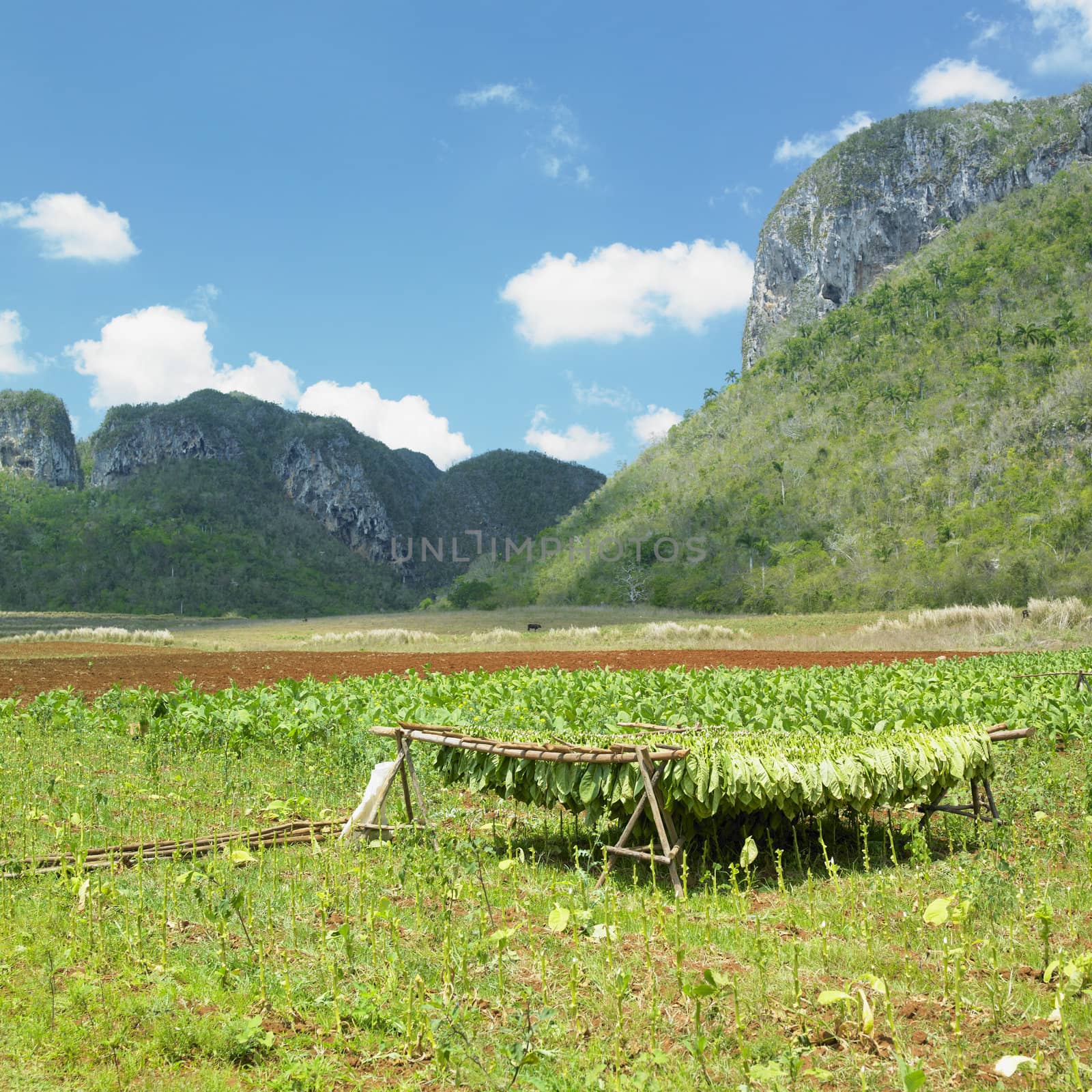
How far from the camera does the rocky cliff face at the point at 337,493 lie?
163 metres

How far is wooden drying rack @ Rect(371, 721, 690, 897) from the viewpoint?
5.86 meters

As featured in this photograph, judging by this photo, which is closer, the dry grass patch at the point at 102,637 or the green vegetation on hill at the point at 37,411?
the dry grass patch at the point at 102,637

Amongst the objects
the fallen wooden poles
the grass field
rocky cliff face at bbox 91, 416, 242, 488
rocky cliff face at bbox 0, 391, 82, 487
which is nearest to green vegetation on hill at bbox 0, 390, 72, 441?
rocky cliff face at bbox 0, 391, 82, 487

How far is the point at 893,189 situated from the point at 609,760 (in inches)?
5376

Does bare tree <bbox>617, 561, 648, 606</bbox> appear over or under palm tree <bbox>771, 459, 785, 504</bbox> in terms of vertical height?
under

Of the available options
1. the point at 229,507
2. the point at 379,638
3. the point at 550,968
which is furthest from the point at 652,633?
the point at 229,507

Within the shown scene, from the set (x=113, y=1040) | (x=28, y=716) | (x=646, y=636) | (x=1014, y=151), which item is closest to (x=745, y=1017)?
(x=113, y=1040)

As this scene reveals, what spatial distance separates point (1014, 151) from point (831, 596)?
8151 centimetres

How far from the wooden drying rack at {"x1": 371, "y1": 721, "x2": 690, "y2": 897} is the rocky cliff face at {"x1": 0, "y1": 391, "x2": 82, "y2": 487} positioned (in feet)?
470

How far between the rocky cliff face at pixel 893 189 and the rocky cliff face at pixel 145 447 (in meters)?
96.2

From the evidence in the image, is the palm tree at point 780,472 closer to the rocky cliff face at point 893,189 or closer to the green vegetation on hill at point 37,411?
the rocky cliff face at point 893,189

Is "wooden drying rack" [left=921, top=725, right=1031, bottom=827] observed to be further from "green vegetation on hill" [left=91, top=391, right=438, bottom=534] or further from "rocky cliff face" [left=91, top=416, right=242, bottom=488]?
"green vegetation on hill" [left=91, top=391, right=438, bottom=534]

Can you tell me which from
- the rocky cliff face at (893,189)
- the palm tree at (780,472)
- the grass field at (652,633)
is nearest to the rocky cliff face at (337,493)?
the rocky cliff face at (893,189)

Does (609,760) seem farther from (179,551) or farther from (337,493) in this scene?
(337,493)
